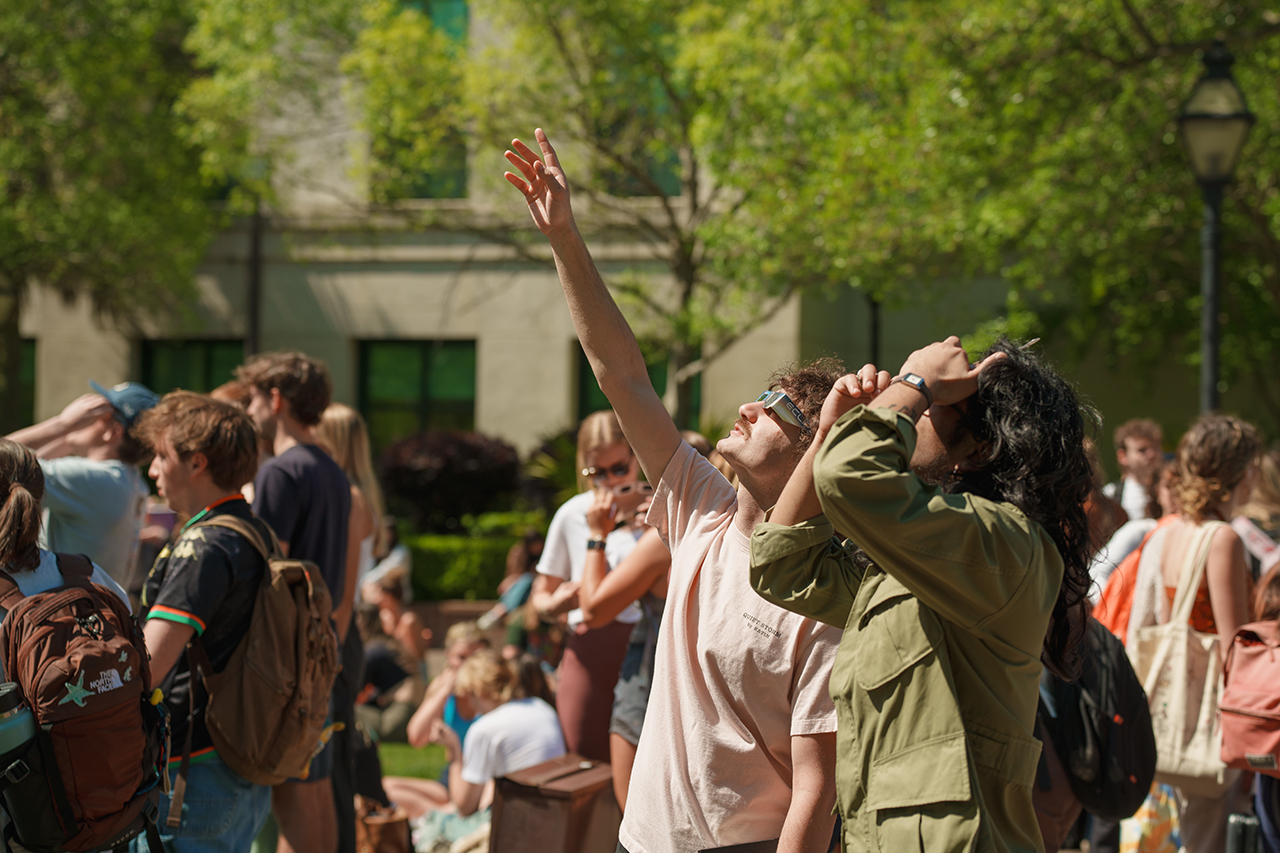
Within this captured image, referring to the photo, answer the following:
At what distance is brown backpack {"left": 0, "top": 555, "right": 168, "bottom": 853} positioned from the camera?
2.88m

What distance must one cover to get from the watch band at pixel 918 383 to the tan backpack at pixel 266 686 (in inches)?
87.7

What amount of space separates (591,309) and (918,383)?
34.3 inches

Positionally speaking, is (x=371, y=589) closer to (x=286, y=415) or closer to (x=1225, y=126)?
(x=286, y=415)

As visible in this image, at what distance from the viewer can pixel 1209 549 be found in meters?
4.49

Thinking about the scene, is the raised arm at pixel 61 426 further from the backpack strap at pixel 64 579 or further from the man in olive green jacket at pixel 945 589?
the man in olive green jacket at pixel 945 589

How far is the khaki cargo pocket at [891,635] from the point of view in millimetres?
2088

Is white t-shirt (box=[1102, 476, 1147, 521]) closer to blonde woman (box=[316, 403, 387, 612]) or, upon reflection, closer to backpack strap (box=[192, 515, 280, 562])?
blonde woman (box=[316, 403, 387, 612])

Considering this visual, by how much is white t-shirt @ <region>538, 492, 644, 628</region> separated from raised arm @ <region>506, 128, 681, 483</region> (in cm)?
225

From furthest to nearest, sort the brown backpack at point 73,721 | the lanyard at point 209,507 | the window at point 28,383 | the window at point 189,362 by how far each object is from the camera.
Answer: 1. the window at point 28,383
2. the window at point 189,362
3. the lanyard at point 209,507
4. the brown backpack at point 73,721

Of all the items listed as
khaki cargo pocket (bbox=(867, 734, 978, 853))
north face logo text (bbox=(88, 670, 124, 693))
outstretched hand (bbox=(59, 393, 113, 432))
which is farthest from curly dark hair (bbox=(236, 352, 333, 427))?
khaki cargo pocket (bbox=(867, 734, 978, 853))

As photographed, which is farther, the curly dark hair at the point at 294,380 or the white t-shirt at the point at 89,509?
the curly dark hair at the point at 294,380

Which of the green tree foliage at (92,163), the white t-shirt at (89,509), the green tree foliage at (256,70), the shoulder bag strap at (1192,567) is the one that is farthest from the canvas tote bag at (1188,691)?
the green tree foliage at (92,163)

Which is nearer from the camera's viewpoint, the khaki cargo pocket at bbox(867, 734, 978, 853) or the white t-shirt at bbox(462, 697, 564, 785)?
the khaki cargo pocket at bbox(867, 734, 978, 853)

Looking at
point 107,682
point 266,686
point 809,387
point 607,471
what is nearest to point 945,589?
point 809,387
